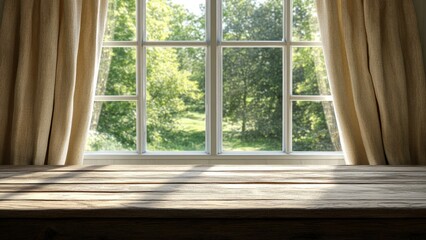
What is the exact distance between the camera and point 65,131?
3.29 metres

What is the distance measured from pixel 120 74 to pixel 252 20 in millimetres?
967

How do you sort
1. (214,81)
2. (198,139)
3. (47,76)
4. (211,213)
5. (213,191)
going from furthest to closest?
(198,139)
(214,81)
(47,76)
(213,191)
(211,213)

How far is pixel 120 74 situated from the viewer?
363cm

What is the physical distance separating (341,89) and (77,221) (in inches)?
75.9

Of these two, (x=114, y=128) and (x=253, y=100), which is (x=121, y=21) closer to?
(x=114, y=128)

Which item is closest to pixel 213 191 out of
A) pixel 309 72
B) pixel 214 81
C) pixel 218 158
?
pixel 218 158

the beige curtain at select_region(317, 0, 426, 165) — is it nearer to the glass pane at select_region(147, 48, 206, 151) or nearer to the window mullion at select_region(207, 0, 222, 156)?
the window mullion at select_region(207, 0, 222, 156)

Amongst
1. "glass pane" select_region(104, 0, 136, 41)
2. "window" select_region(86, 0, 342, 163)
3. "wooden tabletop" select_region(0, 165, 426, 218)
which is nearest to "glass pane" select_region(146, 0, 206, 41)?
"window" select_region(86, 0, 342, 163)

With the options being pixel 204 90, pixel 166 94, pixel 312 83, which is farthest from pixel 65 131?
pixel 312 83

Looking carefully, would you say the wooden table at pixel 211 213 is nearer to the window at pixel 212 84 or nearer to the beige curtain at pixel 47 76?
the beige curtain at pixel 47 76

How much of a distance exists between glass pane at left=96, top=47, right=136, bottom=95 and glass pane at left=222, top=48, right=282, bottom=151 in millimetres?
627

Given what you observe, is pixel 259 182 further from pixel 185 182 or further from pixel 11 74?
pixel 11 74

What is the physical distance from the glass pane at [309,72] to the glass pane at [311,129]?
10 centimetres

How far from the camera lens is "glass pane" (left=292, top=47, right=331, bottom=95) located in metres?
3.60
